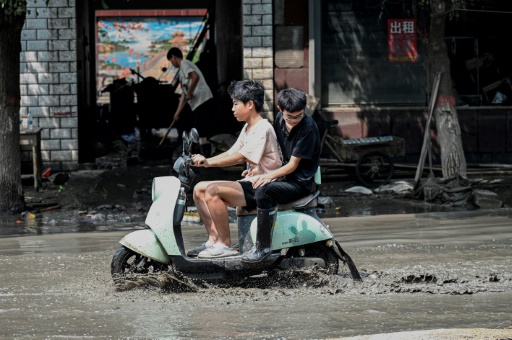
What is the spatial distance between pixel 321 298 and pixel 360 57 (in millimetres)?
10648

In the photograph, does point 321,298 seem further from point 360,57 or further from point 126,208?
point 360,57

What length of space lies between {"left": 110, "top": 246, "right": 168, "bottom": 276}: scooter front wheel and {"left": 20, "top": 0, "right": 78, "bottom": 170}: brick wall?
9.69 metres

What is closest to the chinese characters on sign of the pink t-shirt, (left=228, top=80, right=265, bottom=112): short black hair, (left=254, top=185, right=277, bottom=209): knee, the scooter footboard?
(left=228, top=80, right=265, bottom=112): short black hair

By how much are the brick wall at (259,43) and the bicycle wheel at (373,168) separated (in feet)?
8.13

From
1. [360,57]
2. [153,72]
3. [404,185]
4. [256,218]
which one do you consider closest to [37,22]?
[360,57]

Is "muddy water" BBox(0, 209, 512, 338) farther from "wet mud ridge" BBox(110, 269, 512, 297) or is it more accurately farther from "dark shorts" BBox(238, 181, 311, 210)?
"dark shorts" BBox(238, 181, 311, 210)

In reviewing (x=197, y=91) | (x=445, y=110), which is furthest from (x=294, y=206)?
(x=197, y=91)

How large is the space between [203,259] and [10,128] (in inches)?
253

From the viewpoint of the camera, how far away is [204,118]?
54.9 feet

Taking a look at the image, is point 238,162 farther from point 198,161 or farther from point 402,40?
point 402,40

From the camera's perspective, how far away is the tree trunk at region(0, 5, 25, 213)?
12883 millimetres

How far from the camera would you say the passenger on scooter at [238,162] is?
7.56 metres

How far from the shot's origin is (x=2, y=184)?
42.7 ft

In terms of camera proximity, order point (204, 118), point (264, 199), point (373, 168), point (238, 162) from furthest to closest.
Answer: point (204, 118), point (373, 168), point (238, 162), point (264, 199)
